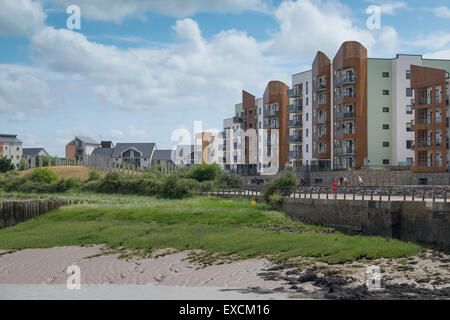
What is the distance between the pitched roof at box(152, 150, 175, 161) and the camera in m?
155

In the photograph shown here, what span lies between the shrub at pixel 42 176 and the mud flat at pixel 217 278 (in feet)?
191

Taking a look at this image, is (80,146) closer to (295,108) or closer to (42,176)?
(42,176)

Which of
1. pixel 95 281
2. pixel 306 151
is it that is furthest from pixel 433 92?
pixel 95 281

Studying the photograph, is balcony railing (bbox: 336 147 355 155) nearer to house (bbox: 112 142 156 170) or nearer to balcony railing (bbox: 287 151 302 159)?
balcony railing (bbox: 287 151 302 159)

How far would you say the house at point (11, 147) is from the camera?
152m

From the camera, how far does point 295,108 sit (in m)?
91.9

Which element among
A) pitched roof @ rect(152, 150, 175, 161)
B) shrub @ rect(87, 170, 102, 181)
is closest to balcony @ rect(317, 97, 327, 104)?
shrub @ rect(87, 170, 102, 181)

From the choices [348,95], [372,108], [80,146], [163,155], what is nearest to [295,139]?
[348,95]

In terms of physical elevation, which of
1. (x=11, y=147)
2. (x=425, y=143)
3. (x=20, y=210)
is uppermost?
(x=11, y=147)

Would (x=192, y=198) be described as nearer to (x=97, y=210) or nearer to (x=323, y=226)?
(x=97, y=210)

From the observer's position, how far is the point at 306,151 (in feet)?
293

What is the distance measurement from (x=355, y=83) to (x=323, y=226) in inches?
1641

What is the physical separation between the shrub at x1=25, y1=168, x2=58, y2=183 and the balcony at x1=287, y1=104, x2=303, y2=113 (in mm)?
41567

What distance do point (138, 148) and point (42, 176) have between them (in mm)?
69206
